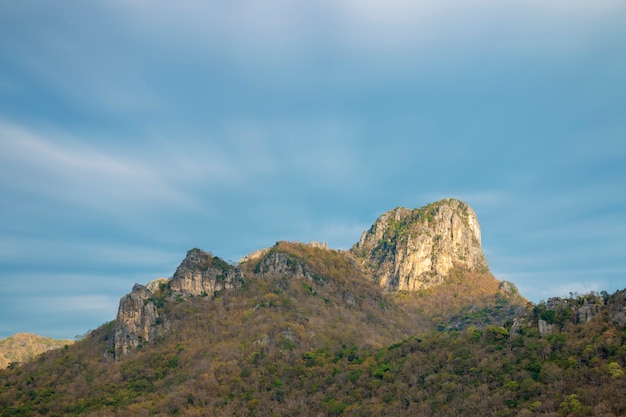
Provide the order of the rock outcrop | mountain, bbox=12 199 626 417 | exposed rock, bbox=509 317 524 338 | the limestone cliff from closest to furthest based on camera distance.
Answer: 1. mountain, bbox=12 199 626 417
2. exposed rock, bbox=509 317 524 338
3. the rock outcrop
4. the limestone cliff

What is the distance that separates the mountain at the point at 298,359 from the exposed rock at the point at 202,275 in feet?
1.05

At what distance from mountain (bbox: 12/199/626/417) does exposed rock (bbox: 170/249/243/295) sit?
319 mm

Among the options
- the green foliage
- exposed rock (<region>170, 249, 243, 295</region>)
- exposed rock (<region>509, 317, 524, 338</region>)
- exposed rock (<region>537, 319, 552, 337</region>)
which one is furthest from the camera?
exposed rock (<region>170, 249, 243, 295</region>)

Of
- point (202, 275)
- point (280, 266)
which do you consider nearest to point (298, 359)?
point (202, 275)

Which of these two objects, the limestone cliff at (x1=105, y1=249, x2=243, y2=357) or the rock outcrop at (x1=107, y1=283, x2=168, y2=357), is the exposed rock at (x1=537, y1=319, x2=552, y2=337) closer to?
the limestone cliff at (x1=105, y1=249, x2=243, y2=357)

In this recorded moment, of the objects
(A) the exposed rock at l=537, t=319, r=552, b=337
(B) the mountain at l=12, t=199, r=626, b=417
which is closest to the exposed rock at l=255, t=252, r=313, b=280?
(B) the mountain at l=12, t=199, r=626, b=417

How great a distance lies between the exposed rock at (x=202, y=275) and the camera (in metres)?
170

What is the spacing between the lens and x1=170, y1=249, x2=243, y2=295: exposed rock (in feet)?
558

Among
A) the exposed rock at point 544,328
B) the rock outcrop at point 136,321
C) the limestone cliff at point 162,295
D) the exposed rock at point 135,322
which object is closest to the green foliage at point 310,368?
the exposed rock at point 544,328

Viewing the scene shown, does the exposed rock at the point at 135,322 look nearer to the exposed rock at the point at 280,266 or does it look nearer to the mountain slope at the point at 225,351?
the mountain slope at the point at 225,351

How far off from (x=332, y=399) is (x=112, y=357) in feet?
205

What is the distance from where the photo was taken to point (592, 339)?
334ft

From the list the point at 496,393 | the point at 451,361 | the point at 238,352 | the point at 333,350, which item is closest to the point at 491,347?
the point at 451,361

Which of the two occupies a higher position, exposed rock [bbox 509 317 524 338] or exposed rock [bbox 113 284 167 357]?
exposed rock [bbox 113 284 167 357]
